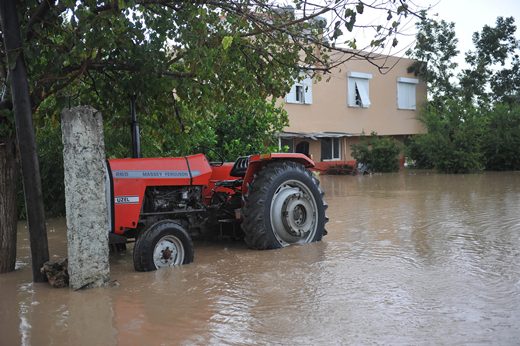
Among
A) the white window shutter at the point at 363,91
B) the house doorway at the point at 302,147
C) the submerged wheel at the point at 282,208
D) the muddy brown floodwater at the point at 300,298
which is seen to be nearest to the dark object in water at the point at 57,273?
the muddy brown floodwater at the point at 300,298

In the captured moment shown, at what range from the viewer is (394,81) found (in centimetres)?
3139

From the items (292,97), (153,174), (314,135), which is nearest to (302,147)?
(314,135)

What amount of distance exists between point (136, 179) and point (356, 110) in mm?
24111

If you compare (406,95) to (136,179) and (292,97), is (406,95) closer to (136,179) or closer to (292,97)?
(292,97)

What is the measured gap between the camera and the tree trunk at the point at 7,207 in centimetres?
609

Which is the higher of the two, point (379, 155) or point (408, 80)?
point (408, 80)

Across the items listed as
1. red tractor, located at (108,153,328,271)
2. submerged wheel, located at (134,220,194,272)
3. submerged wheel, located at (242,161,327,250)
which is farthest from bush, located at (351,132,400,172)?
submerged wheel, located at (134,220,194,272)

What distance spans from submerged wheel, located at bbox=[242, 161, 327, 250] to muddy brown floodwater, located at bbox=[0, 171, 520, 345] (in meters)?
0.23

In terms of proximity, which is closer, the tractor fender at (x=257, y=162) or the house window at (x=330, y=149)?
the tractor fender at (x=257, y=162)

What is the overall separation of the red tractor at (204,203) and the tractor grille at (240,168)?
0.01 metres

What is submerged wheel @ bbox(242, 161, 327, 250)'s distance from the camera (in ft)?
22.9

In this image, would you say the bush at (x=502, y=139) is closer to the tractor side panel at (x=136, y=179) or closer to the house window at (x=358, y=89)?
the house window at (x=358, y=89)

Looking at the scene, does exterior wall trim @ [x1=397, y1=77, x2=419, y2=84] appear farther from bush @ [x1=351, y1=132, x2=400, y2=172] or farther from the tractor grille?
the tractor grille

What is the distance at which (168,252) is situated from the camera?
6.03 m
